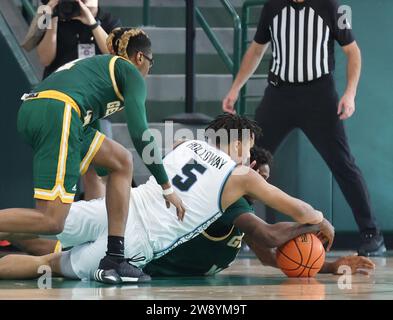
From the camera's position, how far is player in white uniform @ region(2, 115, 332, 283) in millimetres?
8766

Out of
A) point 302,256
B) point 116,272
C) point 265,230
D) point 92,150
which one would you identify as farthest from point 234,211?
point 92,150

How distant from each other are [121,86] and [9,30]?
17.4 feet

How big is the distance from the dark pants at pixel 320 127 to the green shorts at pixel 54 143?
3.51 meters

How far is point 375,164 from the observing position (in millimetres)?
13281

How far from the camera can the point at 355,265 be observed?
940 centimetres

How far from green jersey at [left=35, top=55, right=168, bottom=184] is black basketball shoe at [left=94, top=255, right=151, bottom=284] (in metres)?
1.01

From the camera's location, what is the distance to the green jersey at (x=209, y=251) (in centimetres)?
906

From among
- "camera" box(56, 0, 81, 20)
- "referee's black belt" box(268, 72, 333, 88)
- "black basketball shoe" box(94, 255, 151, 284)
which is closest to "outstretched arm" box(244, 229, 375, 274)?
"black basketball shoe" box(94, 255, 151, 284)

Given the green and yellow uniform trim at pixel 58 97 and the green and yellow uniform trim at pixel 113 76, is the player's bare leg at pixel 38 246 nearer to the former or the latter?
the green and yellow uniform trim at pixel 58 97

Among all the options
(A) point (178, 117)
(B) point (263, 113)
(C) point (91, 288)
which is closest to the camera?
(C) point (91, 288)

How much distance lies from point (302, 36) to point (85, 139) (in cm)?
373

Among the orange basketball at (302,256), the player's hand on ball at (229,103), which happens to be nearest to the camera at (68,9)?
the player's hand on ball at (229,103)

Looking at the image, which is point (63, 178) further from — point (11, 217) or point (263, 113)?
point (263, 113)
